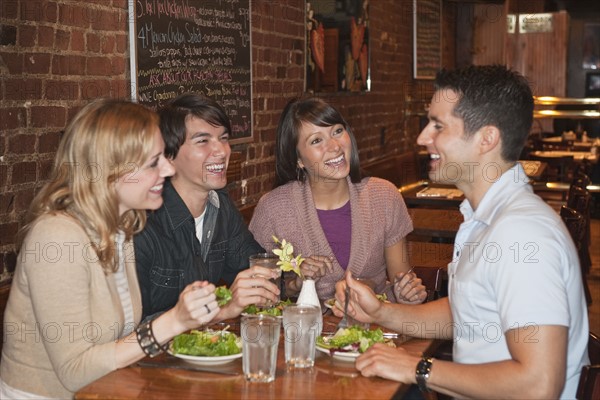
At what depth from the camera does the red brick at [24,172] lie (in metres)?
2.75

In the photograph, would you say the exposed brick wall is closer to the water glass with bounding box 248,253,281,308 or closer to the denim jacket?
the denim jacket

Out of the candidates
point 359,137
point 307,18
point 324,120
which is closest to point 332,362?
point 324,120

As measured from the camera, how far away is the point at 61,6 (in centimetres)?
293

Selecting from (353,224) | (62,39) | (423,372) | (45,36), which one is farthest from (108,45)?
(423,372)

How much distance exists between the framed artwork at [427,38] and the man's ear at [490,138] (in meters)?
6.16

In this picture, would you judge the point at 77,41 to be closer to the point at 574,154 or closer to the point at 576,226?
the point at 576,226

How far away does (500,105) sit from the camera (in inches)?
83.4

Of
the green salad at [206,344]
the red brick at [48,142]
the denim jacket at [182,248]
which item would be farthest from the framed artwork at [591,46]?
the green salad at [206,344]

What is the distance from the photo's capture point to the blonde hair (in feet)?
7.13

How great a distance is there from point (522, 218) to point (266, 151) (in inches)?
121

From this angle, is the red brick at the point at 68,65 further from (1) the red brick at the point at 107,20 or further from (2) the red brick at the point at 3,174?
(2) the red brick at the point at 3,174

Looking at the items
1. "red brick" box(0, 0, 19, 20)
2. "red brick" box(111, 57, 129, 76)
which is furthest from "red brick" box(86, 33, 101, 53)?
"red brick" box(0, 0, 19, 20)

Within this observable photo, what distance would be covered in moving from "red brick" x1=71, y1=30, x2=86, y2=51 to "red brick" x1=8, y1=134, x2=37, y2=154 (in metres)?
0.42

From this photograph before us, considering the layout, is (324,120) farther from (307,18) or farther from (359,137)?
(359,137)
